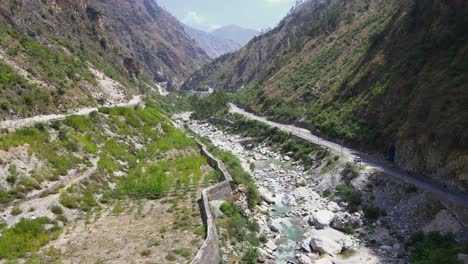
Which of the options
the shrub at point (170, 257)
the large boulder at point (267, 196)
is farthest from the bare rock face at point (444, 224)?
the shrub at point (170, 257)

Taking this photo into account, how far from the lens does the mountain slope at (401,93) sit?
29.3m

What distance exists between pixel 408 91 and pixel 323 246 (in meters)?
24.4

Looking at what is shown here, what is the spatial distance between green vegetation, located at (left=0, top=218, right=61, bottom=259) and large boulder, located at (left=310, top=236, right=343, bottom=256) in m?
16.2

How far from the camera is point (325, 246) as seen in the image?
2394 cm

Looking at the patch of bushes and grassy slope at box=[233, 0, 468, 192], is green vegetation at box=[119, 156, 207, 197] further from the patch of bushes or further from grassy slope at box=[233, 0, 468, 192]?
grassy slope at box=[233, 0, 468, 192]

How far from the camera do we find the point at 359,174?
34156 millimetres

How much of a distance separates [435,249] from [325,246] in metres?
6.38

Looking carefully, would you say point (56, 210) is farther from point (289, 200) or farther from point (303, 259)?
point (289, 200)

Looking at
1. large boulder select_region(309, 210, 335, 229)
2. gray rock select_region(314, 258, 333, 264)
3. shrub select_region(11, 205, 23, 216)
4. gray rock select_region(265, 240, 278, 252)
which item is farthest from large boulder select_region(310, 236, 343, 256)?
shrub select_region(11, 205, 23, 216)

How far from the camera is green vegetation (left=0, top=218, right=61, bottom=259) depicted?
19000 millimetres

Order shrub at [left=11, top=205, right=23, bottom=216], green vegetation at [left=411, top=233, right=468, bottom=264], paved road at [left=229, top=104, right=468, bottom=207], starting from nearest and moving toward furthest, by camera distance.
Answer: green vegetation at [left=411, top=233, right=468, bottom=264], shrub at [left=11, top=205, right=23, bottom=216], paved road at [left=229, top=104, right=468, bottom=207]

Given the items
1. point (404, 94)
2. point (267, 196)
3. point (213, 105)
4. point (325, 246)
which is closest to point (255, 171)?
point (267, 196)

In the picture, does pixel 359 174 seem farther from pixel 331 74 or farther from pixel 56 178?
pixel 331 74

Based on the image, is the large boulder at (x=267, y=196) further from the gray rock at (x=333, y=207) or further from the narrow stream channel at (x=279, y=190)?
the gray rock at (x=333, y=207)
